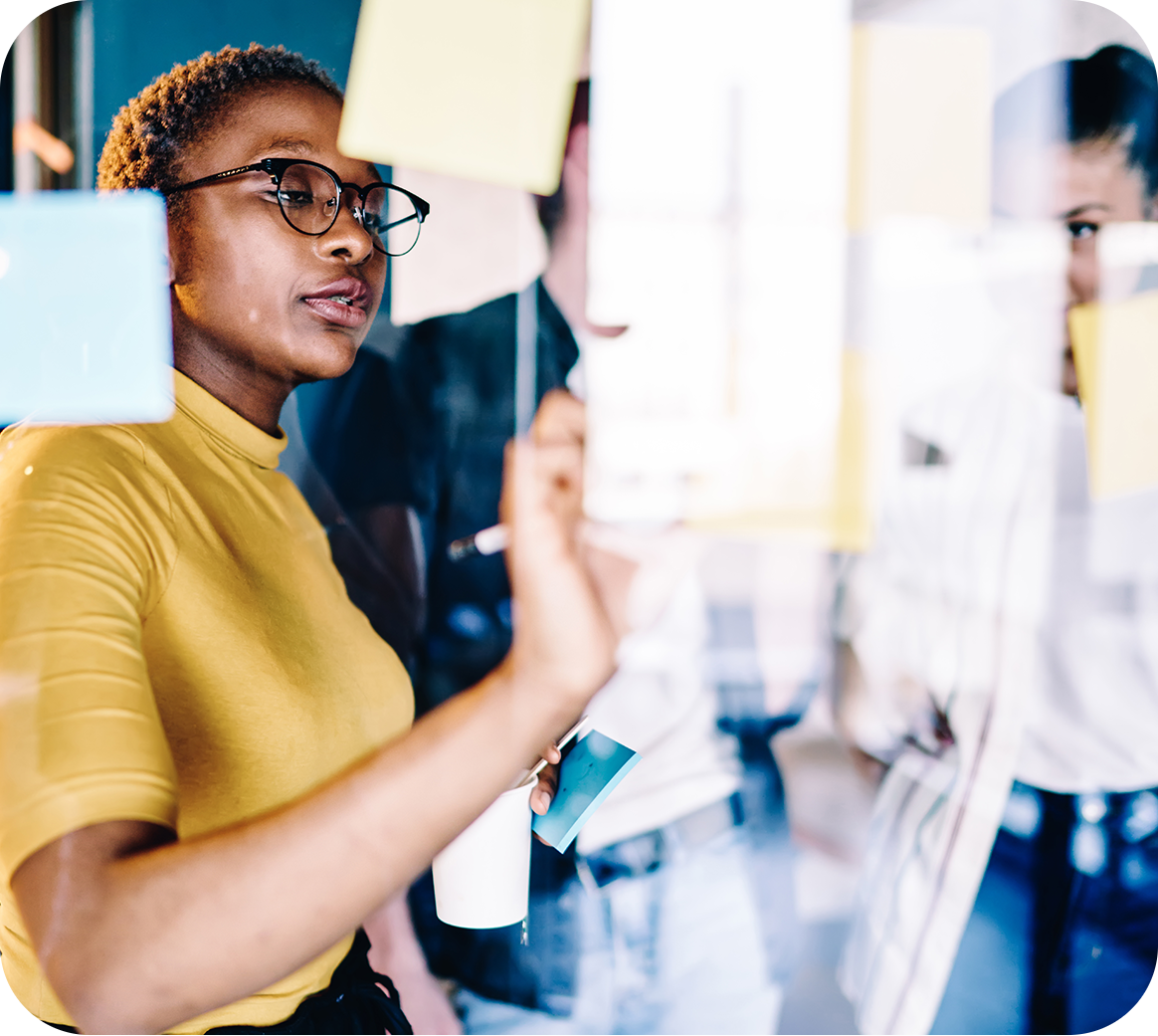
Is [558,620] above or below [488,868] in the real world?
above

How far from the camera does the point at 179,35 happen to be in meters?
0.50

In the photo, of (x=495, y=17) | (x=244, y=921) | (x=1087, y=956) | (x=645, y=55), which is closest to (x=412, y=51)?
(x=495, y=17)

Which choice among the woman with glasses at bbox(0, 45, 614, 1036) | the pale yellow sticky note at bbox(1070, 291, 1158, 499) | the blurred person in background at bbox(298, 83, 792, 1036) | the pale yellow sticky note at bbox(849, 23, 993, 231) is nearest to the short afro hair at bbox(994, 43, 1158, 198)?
the pale yellow sticky note at bbox(849, 23, 993, 231)

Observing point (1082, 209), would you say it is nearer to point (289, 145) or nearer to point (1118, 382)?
point (1118, 382)

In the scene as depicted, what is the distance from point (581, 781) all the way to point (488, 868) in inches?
4.7

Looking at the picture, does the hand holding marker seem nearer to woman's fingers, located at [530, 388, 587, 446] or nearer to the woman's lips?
woman's fingers, located at [530, 388, 587, 446]

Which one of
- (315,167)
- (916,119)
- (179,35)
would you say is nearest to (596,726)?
(315,167)

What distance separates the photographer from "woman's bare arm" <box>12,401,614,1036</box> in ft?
1.04

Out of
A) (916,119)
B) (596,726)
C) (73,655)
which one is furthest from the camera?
(916,119)

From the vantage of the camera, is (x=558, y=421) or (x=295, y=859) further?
A: (x=558, y=421)

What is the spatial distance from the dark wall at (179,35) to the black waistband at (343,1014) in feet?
1.84

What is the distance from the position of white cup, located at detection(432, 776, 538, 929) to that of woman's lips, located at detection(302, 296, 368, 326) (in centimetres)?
36

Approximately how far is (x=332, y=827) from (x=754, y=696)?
0.64 meters

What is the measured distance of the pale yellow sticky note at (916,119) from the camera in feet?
2.62
